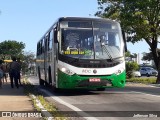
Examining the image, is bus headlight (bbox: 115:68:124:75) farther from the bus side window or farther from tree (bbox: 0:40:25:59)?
tree (bbox: 0:40:25:59)

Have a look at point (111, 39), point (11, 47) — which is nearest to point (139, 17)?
point (111, 39)

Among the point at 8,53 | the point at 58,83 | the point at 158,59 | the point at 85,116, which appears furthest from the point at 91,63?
Result: the point at 8,53

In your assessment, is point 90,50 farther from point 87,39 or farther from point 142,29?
Answer: point 142,29

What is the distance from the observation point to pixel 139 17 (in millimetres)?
32219

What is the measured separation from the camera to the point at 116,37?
17656mm

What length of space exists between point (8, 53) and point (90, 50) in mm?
98851

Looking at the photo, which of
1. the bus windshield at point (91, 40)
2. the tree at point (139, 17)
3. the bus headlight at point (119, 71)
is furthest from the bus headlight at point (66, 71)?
the tree at point (139, 17)

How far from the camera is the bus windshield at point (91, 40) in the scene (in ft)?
56.2

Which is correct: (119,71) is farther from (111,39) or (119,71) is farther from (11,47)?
(11,47)

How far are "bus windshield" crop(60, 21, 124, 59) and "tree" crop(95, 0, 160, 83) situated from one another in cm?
1326

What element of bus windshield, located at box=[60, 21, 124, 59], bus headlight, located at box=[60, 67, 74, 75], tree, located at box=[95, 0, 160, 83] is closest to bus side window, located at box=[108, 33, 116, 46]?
bus windshield, located at box=[60, 21, 124, 59]

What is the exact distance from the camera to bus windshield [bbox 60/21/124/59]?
56.2ft

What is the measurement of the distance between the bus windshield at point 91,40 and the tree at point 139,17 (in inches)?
522

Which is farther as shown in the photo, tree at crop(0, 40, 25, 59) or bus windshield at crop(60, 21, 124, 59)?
tree at crop(0, 40, 25, 59)
